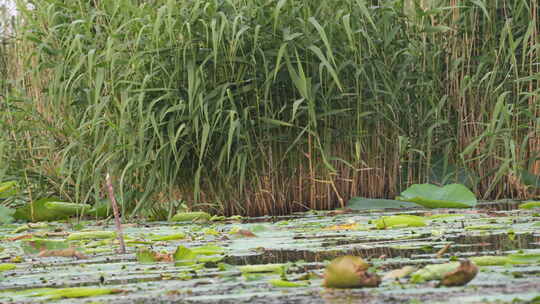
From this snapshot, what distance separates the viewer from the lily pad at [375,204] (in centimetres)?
399

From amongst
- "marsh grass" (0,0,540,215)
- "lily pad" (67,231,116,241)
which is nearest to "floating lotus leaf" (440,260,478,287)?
"lily pad" (67,231,116,241)

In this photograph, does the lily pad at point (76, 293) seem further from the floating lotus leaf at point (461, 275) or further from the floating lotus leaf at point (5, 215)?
the floating lotus leaf at point (5, 215)

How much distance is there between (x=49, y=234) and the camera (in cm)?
339

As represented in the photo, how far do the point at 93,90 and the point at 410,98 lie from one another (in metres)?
1.72

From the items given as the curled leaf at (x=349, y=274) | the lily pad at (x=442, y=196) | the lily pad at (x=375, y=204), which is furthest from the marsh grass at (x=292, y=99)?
the curled leaf at (x=349, y=274)

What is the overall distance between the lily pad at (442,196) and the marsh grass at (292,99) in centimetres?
33

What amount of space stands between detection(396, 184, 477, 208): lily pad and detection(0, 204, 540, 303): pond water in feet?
1.45

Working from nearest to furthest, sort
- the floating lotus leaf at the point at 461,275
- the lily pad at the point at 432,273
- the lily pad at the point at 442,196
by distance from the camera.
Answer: the floating lotus leaf at the point at 461,275, the lily pad at the point at 432,273, the lily pad at the point at 442,196

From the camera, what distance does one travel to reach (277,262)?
195 centimetres

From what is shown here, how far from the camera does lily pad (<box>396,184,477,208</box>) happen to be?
3789 millimetres

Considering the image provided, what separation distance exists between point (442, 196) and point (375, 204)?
323mm

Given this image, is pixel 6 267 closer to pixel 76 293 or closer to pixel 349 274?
pixel 76 293

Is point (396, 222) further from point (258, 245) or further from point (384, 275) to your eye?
point (384, 275)

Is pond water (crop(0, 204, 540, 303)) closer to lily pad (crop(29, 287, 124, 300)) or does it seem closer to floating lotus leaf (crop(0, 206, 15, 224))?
lily pad (crop(29, 287, 124, 300))
